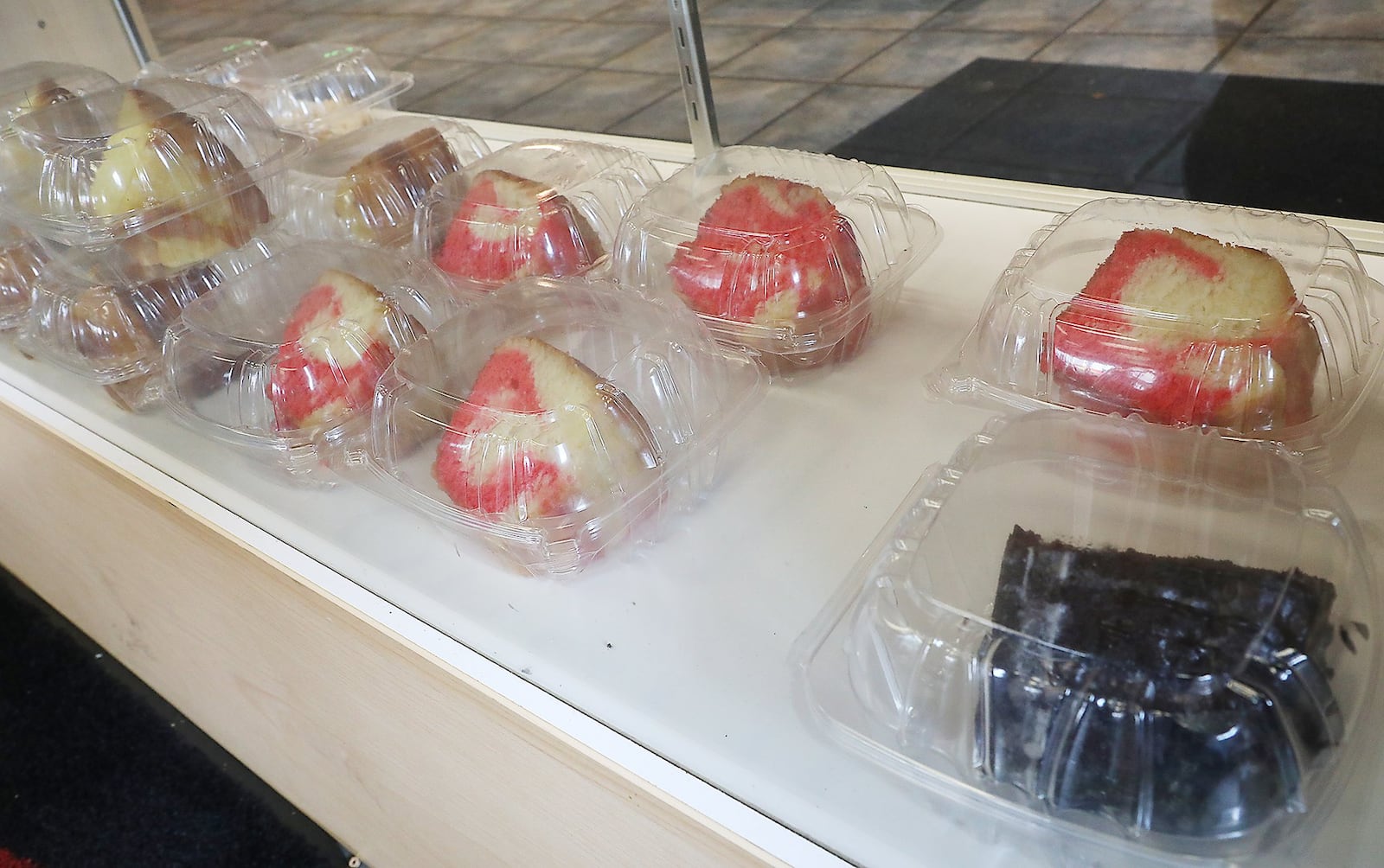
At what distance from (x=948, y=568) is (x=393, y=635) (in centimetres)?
43

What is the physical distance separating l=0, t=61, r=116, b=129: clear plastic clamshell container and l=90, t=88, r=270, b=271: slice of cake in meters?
0.20

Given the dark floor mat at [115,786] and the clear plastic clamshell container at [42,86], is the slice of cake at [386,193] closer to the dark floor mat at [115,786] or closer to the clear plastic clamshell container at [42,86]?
the clear plastic clamshell container at [42,86]

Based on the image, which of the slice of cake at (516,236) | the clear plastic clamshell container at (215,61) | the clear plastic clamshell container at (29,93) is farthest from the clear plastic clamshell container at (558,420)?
the clear plastic clamshell container at (215,61)

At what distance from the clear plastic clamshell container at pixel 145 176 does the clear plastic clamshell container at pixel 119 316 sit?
2 cm

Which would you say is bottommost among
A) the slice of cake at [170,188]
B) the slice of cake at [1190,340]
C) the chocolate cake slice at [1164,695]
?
the chocolate cake slice at [1164,695]

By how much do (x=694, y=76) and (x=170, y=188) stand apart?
0.60 meters

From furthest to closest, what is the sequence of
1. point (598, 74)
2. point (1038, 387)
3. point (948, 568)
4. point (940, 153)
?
1. point (940, 153)
2. point (598, 74)
3. point (1038, 387)
4. point (948, 568)

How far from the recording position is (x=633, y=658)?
70 centimetres

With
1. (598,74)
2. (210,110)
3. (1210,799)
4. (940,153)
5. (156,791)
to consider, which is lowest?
(156,791)

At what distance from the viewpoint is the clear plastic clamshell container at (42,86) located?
125 cm

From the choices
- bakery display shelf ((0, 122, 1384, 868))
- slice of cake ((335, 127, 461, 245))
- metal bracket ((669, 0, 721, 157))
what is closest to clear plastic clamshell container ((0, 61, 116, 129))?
slice of cake ((335, 127, 461, 245))

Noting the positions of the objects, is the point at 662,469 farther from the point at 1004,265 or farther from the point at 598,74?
the point at 598,74

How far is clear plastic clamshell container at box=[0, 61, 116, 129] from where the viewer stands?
125 cm

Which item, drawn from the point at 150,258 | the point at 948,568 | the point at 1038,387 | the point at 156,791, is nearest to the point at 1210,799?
the point at 948,568
